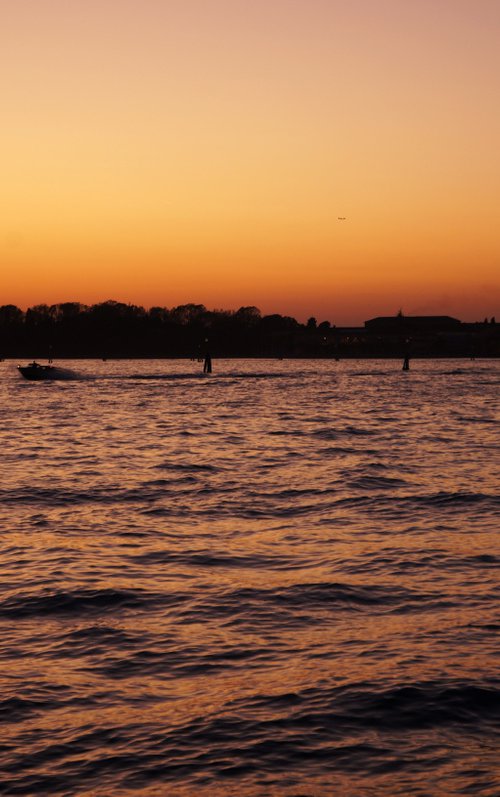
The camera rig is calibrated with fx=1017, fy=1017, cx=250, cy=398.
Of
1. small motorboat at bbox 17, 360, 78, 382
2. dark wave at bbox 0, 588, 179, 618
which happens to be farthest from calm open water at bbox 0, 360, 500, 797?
small motorboat at bbox 17, 360, 78, 382

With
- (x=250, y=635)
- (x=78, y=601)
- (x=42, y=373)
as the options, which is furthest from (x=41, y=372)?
(x=250, y=635)

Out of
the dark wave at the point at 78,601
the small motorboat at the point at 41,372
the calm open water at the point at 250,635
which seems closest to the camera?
the calm open water at the point at 250,635

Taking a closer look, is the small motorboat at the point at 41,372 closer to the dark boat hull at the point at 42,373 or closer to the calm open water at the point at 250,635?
the dark boat hull at the point at 42,373

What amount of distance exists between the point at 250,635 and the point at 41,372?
126m

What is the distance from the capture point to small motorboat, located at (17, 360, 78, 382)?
132375mm

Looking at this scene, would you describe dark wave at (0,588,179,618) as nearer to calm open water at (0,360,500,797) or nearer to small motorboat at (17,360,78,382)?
calm open water at (0,360,500,797)

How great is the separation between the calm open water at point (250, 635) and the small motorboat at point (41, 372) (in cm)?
10469

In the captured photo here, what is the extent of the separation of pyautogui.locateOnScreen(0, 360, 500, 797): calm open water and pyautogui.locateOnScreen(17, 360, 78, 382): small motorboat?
105 meters

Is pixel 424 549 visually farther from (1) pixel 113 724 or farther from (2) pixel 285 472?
(2) pixel 285 472

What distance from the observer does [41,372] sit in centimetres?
13538

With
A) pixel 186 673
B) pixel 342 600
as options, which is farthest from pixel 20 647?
pixel 342 600

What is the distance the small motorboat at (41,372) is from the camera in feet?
434

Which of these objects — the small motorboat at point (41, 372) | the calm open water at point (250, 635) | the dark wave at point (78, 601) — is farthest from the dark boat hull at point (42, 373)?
the dark wave at point (78, 601)

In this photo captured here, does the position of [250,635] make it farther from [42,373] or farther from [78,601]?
[42,373]
